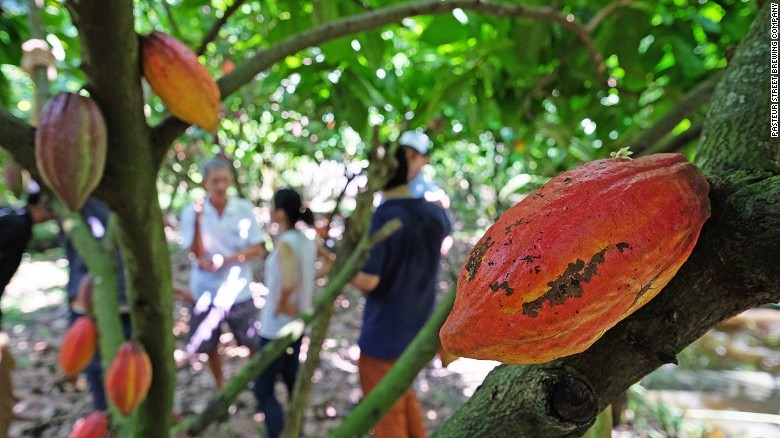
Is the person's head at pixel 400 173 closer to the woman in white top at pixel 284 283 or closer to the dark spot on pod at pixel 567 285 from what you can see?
the woman in white top at pixel 284 283

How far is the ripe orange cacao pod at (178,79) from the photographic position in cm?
60

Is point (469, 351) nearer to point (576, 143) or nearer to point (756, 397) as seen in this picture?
point (576, 143)

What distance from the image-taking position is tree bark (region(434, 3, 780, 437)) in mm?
360

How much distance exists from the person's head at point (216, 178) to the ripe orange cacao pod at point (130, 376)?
1.83 m

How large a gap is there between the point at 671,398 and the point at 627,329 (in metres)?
3.28

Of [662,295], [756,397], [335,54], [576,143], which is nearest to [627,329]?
[662,295]

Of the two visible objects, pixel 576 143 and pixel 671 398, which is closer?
pixel 576 143

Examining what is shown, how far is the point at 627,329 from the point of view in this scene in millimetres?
400

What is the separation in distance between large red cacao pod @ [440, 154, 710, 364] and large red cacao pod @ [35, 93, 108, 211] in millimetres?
459

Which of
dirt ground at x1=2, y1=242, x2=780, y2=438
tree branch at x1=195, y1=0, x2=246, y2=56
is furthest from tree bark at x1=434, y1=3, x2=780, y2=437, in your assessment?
dirt ground at x1=2, y1=242, x2=780, y2=438

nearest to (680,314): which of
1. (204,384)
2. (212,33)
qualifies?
(212,33)

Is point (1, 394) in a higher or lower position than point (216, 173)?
higher

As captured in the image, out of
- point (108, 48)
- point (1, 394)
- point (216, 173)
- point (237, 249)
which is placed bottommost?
point (237, 249)

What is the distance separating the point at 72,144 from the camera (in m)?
0.57
